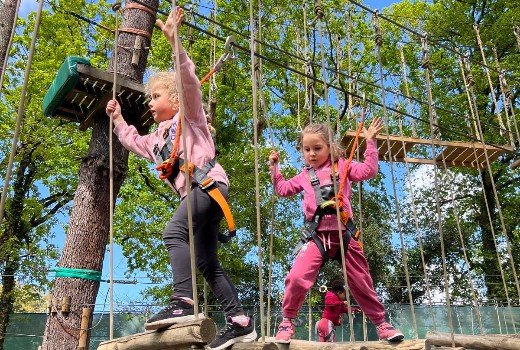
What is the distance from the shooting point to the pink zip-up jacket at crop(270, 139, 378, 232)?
248cm

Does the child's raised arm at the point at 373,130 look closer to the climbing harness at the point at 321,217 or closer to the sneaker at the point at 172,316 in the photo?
the climbing harness at the point at 321,217

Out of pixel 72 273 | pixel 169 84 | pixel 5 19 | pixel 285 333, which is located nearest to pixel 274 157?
pixel 169 84

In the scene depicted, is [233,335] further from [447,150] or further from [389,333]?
[447,150]

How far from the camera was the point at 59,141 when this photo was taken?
10625mm

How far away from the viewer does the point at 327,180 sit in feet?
8.54

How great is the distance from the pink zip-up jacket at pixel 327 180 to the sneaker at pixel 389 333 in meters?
0.46

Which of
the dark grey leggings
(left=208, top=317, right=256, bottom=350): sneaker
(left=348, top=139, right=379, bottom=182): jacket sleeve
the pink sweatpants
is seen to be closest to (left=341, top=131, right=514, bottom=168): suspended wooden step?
(left=348, top=139, right=379, bottom=182): jacket sleeve

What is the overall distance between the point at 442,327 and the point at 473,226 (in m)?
4.84

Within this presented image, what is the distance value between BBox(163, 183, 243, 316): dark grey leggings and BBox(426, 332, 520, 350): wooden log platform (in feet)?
2.66

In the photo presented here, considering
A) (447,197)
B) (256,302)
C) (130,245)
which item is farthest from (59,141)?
(447,197)

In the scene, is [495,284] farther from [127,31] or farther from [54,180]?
[127,31]

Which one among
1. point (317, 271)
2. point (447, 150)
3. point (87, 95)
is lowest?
point (317, 271)

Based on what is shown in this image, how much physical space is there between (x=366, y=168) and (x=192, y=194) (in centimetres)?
92

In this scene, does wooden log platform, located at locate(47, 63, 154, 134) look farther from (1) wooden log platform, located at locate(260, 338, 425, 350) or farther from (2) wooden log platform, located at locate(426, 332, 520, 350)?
(2) wooden log platform, located at locate(426, 332, 520, 350)
